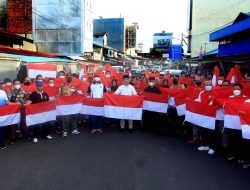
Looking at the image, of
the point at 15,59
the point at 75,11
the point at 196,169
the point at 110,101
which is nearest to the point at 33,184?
the point at 196,169

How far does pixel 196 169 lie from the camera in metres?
6.15

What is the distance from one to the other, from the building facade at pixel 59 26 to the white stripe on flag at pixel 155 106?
28002mm

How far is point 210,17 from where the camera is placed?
51906mm

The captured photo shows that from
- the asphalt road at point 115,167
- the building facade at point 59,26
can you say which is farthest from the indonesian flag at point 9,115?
the building facade at point 59,26

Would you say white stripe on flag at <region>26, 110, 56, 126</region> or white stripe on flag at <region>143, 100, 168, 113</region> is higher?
white stripe on flag at <region>143, 100, 168, 113</region>

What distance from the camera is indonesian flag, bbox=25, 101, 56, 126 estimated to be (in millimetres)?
8386

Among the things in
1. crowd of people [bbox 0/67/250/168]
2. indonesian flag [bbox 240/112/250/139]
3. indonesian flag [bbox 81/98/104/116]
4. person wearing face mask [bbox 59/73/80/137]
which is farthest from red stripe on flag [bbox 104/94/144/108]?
indonesian flag [bbox 240/112/250/139]

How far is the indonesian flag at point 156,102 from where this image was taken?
9.90m

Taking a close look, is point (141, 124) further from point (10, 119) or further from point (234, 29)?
point (234, 29)

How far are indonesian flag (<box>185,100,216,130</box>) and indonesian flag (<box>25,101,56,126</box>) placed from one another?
161 inches

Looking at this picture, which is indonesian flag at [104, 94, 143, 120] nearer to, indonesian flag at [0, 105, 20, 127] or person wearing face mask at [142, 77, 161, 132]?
person wearing face mask at [142, 77, 161, 132]

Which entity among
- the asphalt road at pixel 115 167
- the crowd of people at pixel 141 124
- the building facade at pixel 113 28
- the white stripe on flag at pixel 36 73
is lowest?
the asphalt road at pixel 115 167

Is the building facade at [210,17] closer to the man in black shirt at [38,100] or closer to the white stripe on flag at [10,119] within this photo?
the man in black shirt at [38,100]

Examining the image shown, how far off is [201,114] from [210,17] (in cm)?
4793
